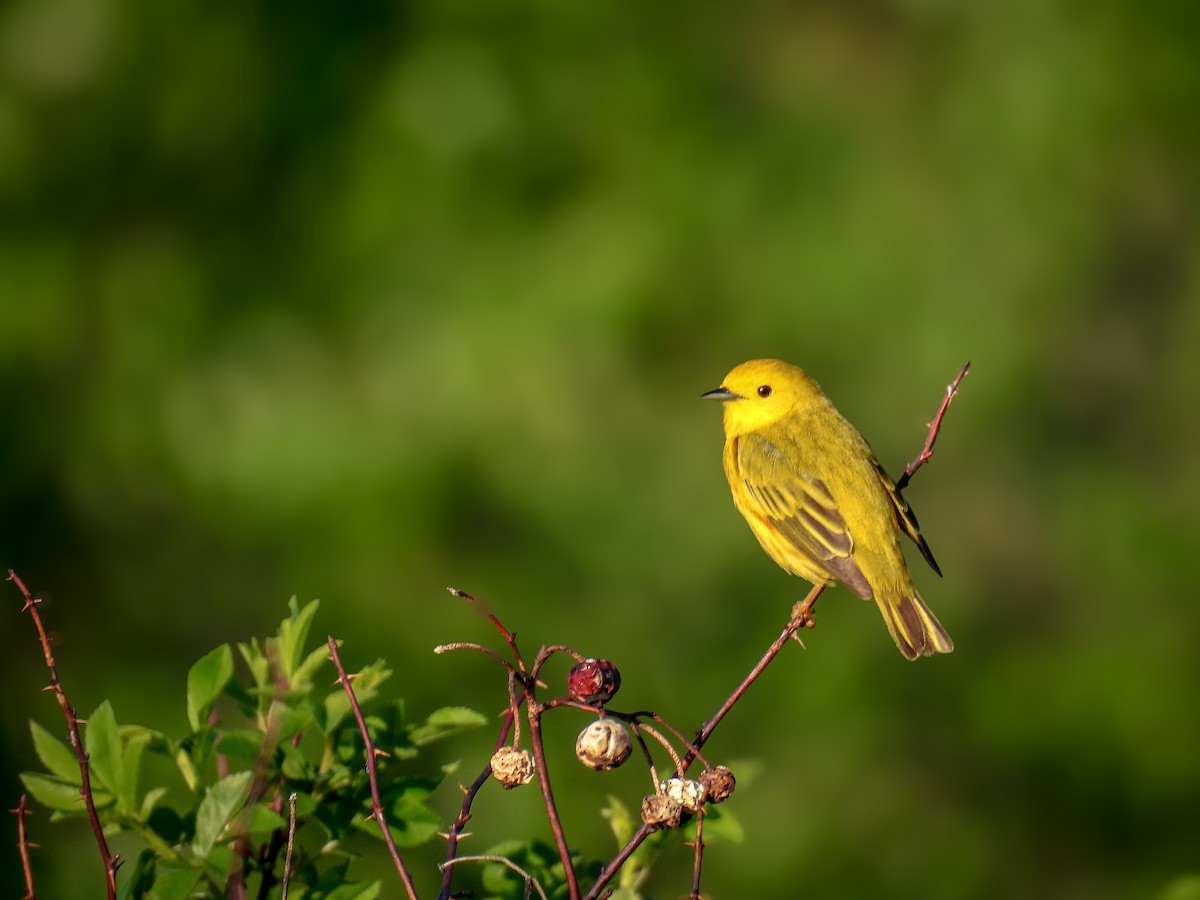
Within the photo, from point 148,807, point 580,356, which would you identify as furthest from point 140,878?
point 580,356

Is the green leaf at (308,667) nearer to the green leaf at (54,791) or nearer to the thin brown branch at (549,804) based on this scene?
the green leaf at (54,791)

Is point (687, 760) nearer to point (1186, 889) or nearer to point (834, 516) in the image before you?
point (1186, 889)

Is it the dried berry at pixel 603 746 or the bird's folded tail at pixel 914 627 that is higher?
the dried berry at pixel 603 746

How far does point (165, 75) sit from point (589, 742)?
5.67m

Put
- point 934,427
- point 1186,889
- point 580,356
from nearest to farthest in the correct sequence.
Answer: point 1186,889 < point 934,427 < point 580,356

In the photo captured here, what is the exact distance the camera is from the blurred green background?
6.32 meters

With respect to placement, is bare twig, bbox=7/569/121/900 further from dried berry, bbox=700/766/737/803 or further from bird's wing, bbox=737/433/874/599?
bird's wing, bbox=737/433/874/599

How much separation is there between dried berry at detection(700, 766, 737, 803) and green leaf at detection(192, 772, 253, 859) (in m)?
0.58

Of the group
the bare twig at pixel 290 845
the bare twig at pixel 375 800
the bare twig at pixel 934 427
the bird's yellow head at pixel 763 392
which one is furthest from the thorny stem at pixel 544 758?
the bird's yellow head at pixel 763 392

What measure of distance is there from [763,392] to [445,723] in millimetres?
2413

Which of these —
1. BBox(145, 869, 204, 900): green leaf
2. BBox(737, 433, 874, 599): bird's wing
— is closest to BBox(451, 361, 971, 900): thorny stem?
BBox(145, 869, 204, 900): green leaf

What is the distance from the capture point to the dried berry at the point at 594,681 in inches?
76.8

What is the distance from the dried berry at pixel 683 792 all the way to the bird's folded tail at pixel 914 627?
7.33ft

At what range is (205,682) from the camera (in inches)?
80.6
